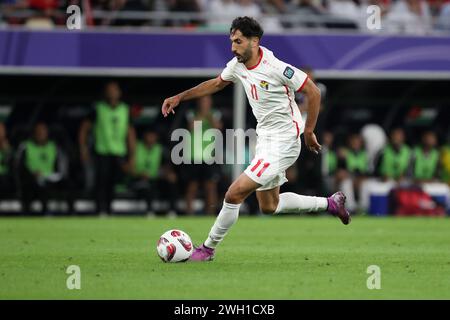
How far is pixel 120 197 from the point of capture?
19922 millimetres

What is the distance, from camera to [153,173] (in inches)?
775

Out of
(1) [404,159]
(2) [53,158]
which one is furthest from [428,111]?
(2) [53,158]

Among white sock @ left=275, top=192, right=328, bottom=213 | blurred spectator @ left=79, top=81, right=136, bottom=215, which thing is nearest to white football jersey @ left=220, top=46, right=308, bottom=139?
white sock @ left=275, top=192, right=328, bottom=213

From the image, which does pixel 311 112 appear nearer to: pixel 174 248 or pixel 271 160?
pixel 271 160

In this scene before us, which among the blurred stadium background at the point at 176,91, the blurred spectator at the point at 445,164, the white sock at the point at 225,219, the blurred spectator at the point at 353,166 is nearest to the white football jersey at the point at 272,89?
the white sock at the point at 225,219

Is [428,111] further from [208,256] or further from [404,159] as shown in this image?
[208,256]

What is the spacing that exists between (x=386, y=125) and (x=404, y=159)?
229 cm

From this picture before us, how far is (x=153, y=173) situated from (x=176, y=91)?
88.8 inches

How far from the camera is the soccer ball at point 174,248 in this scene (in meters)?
10.1

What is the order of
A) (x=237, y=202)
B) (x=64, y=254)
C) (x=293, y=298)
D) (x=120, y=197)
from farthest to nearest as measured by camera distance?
(x=120, y=197)
(x=64, y=254)
(x=237, y=202)
(x=293, y=298)

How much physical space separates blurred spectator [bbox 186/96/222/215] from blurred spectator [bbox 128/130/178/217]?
411 mm

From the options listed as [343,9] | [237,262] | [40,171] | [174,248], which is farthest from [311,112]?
[343,9]

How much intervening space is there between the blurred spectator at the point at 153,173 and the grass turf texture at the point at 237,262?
289 centimetres

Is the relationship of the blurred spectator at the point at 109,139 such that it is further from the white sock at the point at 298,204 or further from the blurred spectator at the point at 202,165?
the white sock at the point at 298,204
